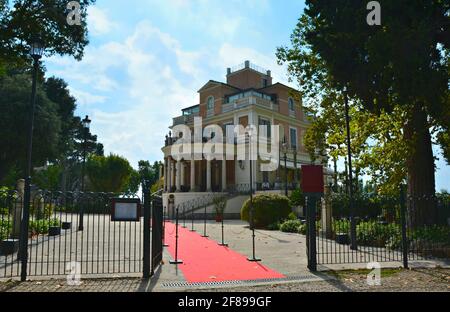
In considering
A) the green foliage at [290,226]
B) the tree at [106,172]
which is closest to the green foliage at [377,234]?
the green foliage at [290,226]

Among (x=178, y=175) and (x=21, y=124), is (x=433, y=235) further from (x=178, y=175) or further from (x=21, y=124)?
(x=21, y=124)

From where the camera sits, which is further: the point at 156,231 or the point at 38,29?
the point at 38,29

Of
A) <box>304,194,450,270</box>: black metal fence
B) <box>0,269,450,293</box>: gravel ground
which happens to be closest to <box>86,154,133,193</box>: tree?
<box>304,194,450,270</box>: black metal fence

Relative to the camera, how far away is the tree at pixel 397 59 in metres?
10.6

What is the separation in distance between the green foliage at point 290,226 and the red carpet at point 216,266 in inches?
316

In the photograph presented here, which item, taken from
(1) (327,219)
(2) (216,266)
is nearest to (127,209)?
(2) (216,266)

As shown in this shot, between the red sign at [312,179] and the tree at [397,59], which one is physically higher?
the tree at [397,59]

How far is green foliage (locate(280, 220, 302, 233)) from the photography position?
69.3ft

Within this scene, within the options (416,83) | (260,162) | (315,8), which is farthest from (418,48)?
(260,162)

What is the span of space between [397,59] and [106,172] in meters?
54.9

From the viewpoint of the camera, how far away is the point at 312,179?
20656 mm

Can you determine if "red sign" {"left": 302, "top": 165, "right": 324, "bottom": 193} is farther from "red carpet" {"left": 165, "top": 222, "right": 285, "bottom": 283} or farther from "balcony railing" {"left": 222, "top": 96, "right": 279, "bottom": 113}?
"balcony railing" {"left": 222, "top": 96, "right": 279, "bottom": 113}

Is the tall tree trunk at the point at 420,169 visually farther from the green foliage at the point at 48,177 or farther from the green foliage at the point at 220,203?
the green foliage at the point at 48,177
